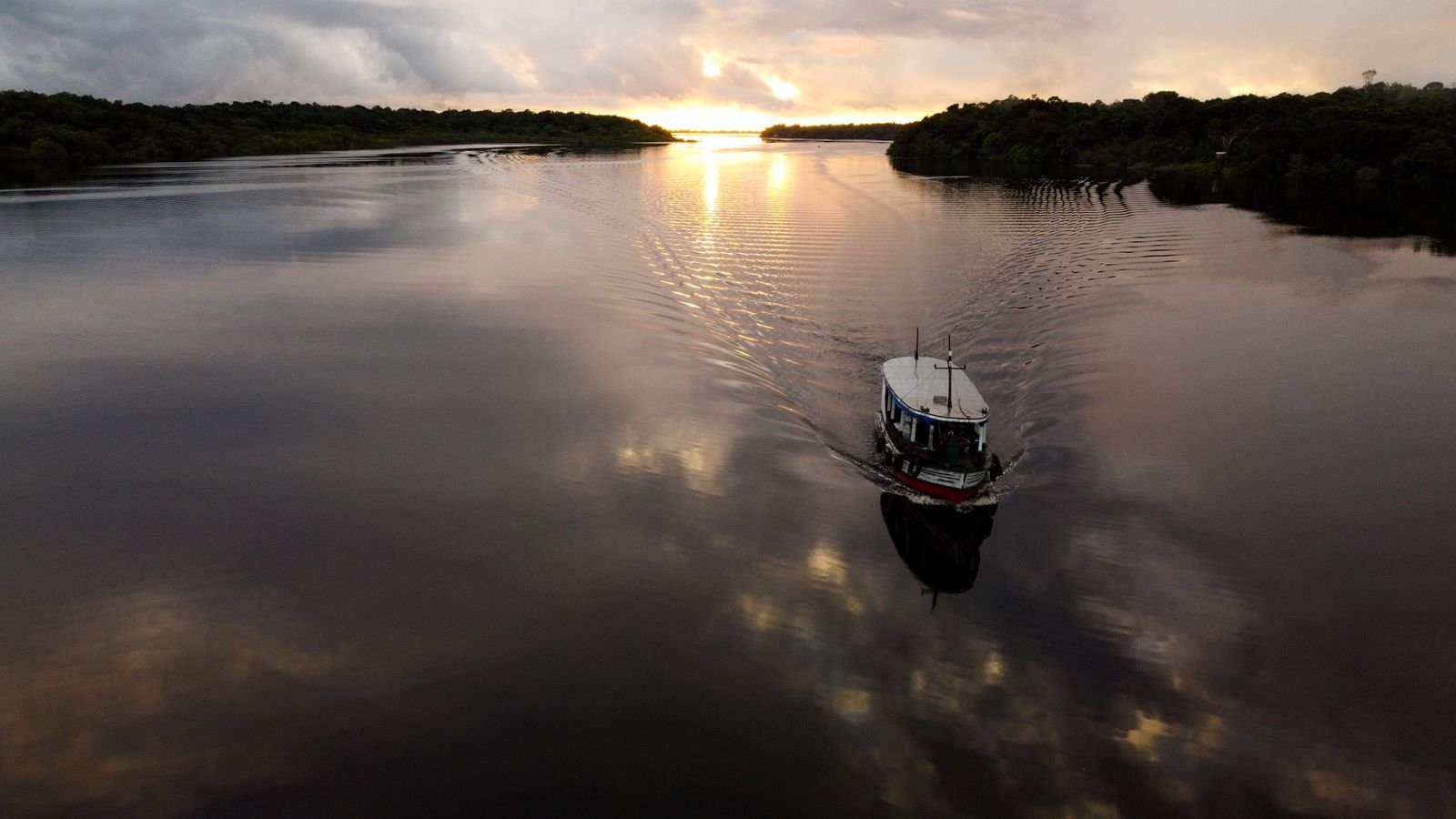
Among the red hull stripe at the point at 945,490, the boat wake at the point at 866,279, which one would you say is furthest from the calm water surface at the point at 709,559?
the red hull stripe at the point at 945,490

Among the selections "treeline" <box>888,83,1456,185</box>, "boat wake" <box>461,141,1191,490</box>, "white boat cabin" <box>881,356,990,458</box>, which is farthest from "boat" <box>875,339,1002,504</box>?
"treeline" <box>888,83,1456,185</box>

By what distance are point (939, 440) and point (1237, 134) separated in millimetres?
145829

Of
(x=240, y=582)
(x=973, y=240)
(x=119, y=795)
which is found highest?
(x=973, y=240)

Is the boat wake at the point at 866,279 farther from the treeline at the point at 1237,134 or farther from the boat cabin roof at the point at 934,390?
the treeline at the point at 1237,134

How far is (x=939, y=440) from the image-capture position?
25.3m

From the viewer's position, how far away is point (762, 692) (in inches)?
695

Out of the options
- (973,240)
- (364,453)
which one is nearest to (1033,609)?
(364,453)

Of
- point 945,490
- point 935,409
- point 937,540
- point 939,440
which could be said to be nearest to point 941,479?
point 945,490

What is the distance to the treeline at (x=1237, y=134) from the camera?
11144cm

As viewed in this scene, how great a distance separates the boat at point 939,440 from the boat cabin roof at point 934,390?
29 millimetres

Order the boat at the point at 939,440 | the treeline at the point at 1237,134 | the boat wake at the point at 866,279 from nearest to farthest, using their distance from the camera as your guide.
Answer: the boat at the point at 939,440 < the boat wake at the point at 866,279 < the treeline at the point at 1237,134

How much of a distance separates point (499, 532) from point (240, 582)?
6.80 m

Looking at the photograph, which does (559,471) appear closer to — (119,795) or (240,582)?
(240,582)

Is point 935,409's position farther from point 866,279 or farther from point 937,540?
point 866,279
